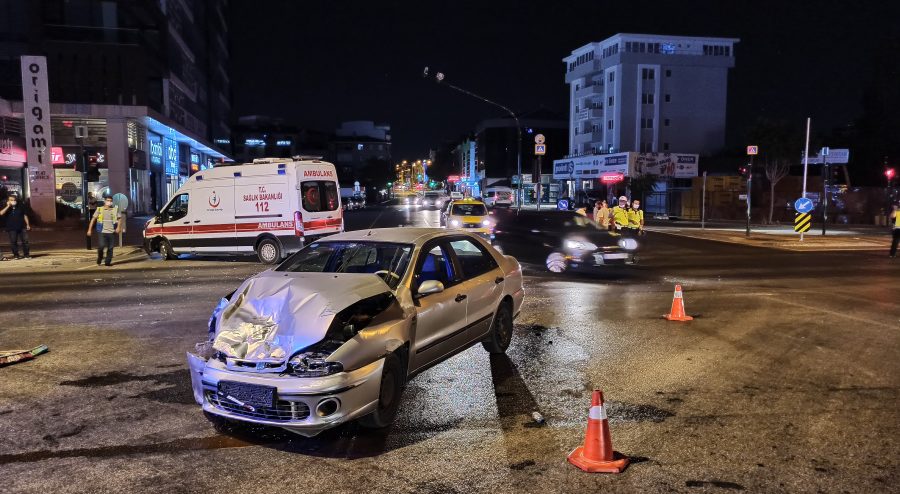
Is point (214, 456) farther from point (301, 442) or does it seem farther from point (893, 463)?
point (893, 463)

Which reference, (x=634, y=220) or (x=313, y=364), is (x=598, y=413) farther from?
(x=634, y=220)

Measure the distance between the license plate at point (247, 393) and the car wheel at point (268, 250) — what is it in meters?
12.2

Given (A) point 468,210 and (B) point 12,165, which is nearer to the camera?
(A) point 468,210

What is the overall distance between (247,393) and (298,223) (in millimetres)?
11860

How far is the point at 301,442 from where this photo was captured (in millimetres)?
4941

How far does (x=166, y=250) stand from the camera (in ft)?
58.9

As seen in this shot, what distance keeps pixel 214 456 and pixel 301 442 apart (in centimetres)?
63

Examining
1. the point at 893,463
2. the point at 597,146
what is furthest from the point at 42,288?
the point at 597,146

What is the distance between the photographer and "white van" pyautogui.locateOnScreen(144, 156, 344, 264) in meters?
16.3

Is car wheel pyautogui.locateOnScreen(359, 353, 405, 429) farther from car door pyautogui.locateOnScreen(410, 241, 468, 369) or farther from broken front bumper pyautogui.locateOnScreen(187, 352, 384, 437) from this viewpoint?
car door pyautogui.locateOnScreen(410, 241, 468, 369)

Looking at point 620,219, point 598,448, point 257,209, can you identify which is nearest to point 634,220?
point 620,219

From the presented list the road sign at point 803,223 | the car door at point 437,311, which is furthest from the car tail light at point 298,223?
the road sign at point 803,223

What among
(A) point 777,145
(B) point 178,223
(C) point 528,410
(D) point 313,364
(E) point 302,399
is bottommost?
(C) point 528,410

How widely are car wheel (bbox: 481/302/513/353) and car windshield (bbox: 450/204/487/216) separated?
47.0 ft
